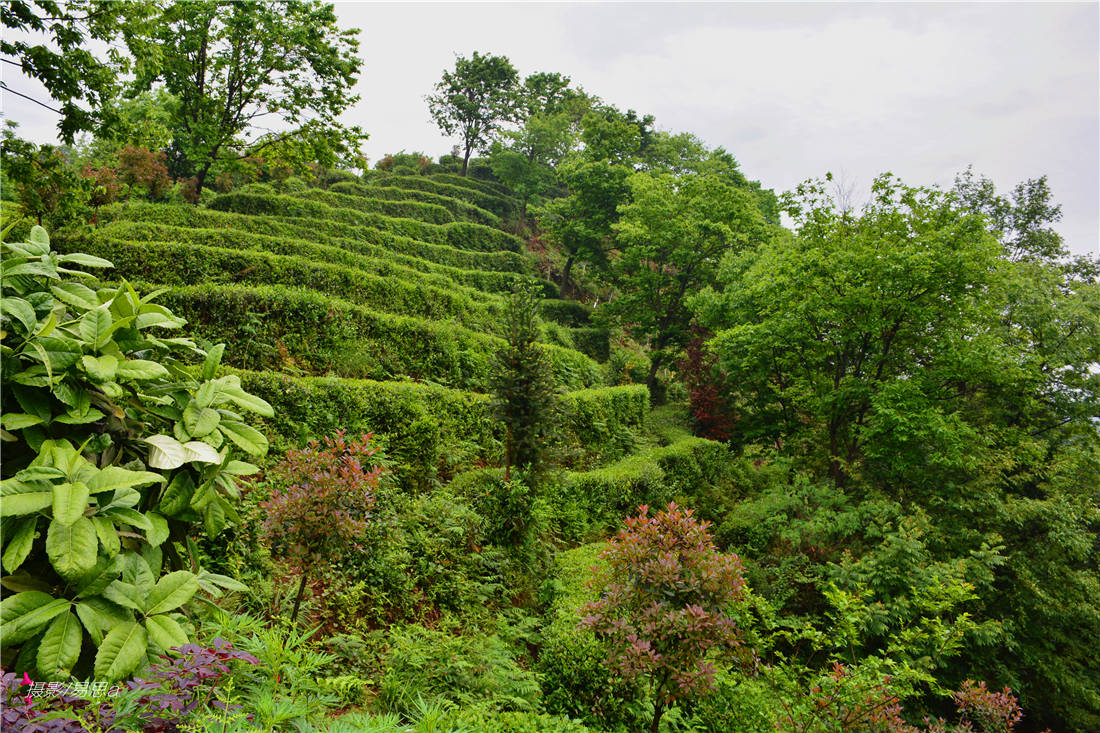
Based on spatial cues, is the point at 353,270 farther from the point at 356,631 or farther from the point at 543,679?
the point at 543,679

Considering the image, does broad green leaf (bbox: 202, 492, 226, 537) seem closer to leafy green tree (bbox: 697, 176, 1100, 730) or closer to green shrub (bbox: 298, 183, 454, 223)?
leafy green tree (bbox: 697, 176, 1100, 730)

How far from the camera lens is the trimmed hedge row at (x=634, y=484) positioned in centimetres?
805

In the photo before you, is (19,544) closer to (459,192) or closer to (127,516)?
(127,516)

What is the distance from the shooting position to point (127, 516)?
7.48ft

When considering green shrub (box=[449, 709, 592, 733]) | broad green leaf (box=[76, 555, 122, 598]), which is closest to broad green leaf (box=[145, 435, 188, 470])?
broad green leaf (box=[76, 555, 122, 598])

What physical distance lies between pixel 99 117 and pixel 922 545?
13.7 m

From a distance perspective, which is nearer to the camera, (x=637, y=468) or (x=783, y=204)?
(x=637, y=468)

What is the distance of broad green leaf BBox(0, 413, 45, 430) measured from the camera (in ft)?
7.16

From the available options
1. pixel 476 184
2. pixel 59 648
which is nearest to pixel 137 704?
pixel 59 648

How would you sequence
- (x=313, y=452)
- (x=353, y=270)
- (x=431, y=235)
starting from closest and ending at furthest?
(x=313, y=452)
(x=353, y=270)
(x=431, y=235)

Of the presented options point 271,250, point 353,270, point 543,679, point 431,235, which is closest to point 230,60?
point 271,250

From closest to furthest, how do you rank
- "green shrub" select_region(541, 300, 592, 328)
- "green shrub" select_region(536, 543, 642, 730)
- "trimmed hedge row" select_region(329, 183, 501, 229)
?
"green shrub" select_region(536, 543, 642, 730)
"green shrub" select_region(541, 300, 592, 328)
"trimmed hedge row" select_region(329, 183, 501, 229)

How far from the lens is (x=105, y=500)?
2.29m

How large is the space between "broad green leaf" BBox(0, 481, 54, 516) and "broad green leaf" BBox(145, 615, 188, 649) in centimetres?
68
